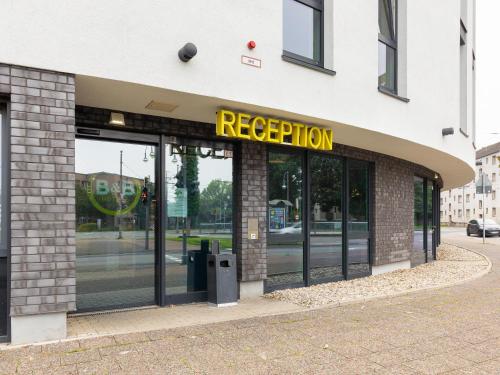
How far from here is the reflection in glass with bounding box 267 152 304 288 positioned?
824 centimetres

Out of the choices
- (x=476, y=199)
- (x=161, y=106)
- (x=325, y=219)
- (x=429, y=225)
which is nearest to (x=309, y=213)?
(x=325, y=219)

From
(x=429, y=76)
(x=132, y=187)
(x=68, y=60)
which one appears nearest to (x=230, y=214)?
(x=132, y=187)

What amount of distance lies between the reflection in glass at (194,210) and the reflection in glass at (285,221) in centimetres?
92

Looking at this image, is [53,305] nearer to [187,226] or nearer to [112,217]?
[112,217]

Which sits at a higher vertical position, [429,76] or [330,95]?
[429,76]

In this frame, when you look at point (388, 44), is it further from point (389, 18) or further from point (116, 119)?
point (116, 119)

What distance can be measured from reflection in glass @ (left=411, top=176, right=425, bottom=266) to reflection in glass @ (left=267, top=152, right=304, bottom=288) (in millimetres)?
5238

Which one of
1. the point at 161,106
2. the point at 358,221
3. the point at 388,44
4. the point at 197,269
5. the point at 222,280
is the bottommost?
the point at 222,280

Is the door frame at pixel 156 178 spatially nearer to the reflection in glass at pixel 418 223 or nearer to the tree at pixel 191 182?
the tree at pixel 191 182

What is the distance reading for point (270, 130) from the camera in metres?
6.98

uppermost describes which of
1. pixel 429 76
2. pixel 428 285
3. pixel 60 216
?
pixel 429 76

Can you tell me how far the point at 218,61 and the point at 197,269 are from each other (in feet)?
11.0

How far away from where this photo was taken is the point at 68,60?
5.03 m

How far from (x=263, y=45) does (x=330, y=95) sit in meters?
1.55
